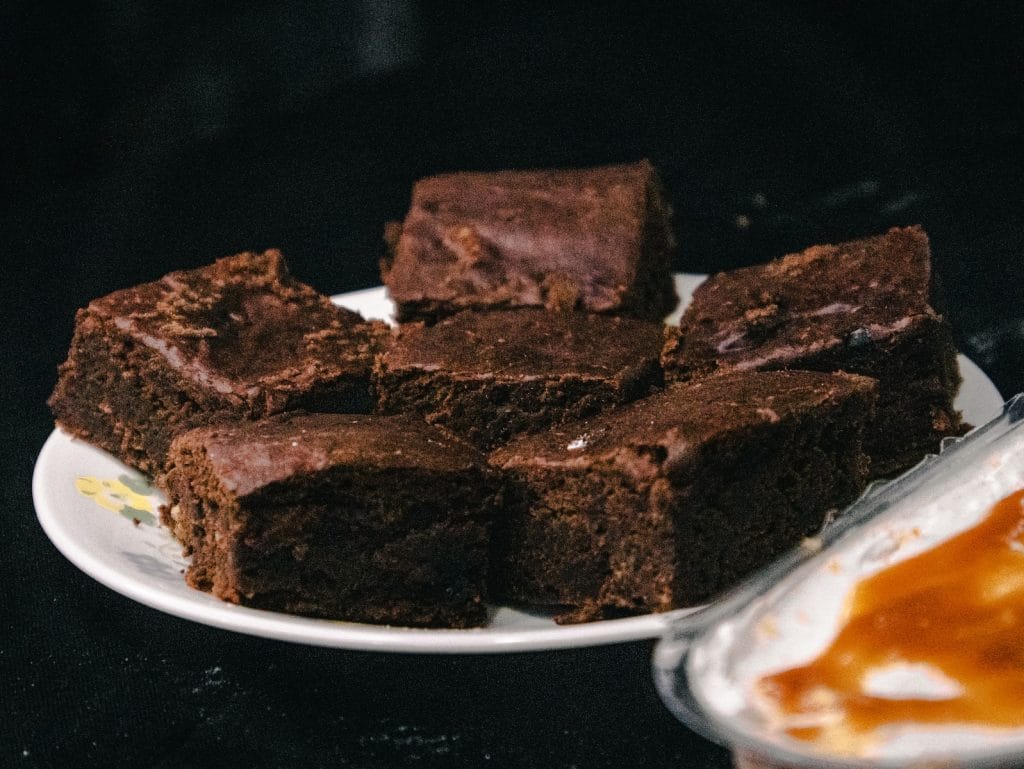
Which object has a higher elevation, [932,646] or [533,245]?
[533,245]

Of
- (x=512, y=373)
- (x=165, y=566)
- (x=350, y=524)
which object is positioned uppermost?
(x=512, y=373)

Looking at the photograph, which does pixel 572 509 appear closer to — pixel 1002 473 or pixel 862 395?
pixel 862 395

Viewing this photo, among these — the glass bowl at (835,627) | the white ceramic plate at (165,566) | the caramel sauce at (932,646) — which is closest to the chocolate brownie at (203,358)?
the white ceramic plate at (165,566)

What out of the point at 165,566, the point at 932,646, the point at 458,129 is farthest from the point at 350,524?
the point at 458,129

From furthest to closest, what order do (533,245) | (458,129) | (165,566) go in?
(458,129) → (533,245) → (165,566)

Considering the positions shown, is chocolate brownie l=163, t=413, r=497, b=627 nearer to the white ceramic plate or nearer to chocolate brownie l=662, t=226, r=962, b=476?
the white ceramic plate

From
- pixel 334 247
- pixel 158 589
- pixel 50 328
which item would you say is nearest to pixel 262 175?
pixel 334 247

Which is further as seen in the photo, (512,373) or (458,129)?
(458,129)

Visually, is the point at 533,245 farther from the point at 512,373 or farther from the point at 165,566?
the point at 165,566
